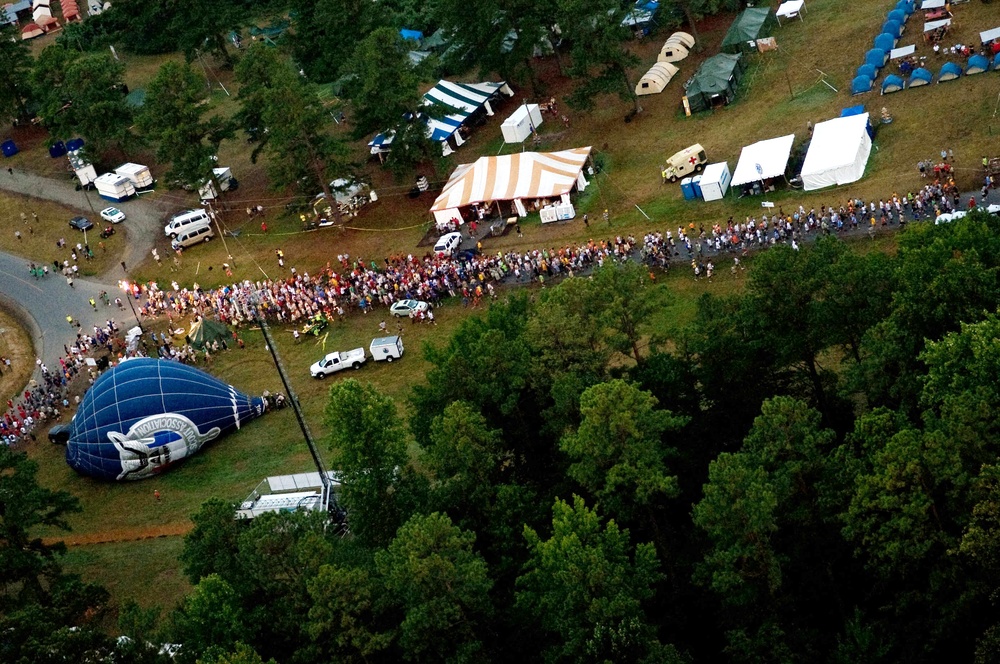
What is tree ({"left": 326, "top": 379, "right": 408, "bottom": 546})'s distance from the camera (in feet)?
139

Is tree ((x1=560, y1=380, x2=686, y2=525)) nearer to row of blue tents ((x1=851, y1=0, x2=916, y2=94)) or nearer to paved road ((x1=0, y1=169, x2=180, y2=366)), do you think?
row of blue tents ((x1=851, y1=0, x2=916, y2=94))

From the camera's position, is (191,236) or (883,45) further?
(191,236)

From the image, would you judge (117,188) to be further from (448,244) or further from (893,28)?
(893,28)

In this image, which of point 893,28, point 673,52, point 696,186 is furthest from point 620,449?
point 673,52

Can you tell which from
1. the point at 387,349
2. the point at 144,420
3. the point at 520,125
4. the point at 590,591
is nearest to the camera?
the point at 590,591

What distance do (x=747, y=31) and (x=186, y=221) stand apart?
3645cm

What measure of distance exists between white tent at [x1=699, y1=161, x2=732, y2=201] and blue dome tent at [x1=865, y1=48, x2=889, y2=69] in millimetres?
11783

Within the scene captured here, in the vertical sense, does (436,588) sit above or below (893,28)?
above

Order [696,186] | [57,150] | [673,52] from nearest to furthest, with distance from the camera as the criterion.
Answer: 1. [696,186]
2. [673,52]
3. [57,150]

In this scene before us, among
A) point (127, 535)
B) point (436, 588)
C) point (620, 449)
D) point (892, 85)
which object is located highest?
point (620, 449)

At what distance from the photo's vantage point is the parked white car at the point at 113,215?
84.6 meters

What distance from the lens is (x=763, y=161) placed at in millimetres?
64438

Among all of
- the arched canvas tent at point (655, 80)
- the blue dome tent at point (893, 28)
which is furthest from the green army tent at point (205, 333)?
the blue dome tent at point (893, 28)

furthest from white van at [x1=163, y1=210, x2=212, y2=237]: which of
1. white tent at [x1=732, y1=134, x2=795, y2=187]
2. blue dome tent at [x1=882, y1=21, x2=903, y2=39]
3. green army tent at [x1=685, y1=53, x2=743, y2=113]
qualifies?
blue dome tent at [x1=882, y1=21, x2=903, y2=39]
